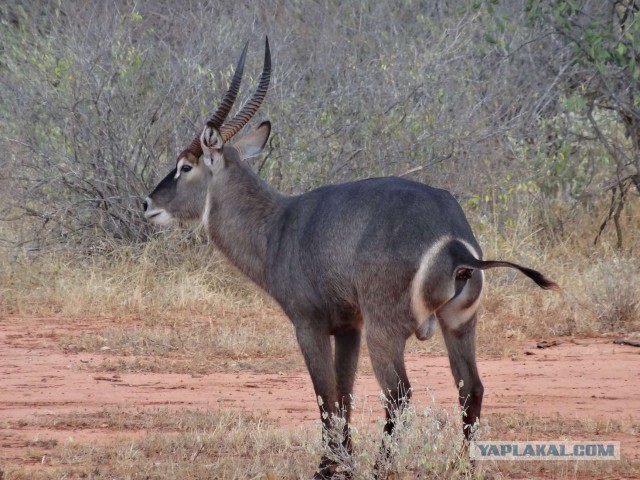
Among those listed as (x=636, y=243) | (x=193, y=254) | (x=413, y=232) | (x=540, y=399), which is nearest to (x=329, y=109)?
(x=193, y=254)

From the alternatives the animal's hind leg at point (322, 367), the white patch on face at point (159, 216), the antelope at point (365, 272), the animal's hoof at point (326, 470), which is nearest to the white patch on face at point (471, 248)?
the antelope at point (365, 272)

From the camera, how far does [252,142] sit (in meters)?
6.26

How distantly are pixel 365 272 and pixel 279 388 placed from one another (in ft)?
8.03

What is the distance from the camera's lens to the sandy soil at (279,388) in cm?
626

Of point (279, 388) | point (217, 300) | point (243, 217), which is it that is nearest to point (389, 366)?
point (243, 217)

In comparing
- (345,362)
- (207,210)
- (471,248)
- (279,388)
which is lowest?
(345,362)

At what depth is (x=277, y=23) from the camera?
1271 cm

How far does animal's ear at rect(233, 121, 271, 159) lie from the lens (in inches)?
245

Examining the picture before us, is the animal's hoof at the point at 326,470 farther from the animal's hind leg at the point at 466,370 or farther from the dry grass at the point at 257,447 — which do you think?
the animal's hind leg at the point at 466,370

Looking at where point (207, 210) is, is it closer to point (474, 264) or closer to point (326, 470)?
point (326, 470)

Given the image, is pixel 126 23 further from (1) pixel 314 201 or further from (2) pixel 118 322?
(1) pixel 314 201

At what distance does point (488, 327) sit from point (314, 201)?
371cm

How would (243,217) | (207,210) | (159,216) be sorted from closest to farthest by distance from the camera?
(243,217) < (207,210) < (159,216)

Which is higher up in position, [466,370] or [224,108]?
[224,108]
